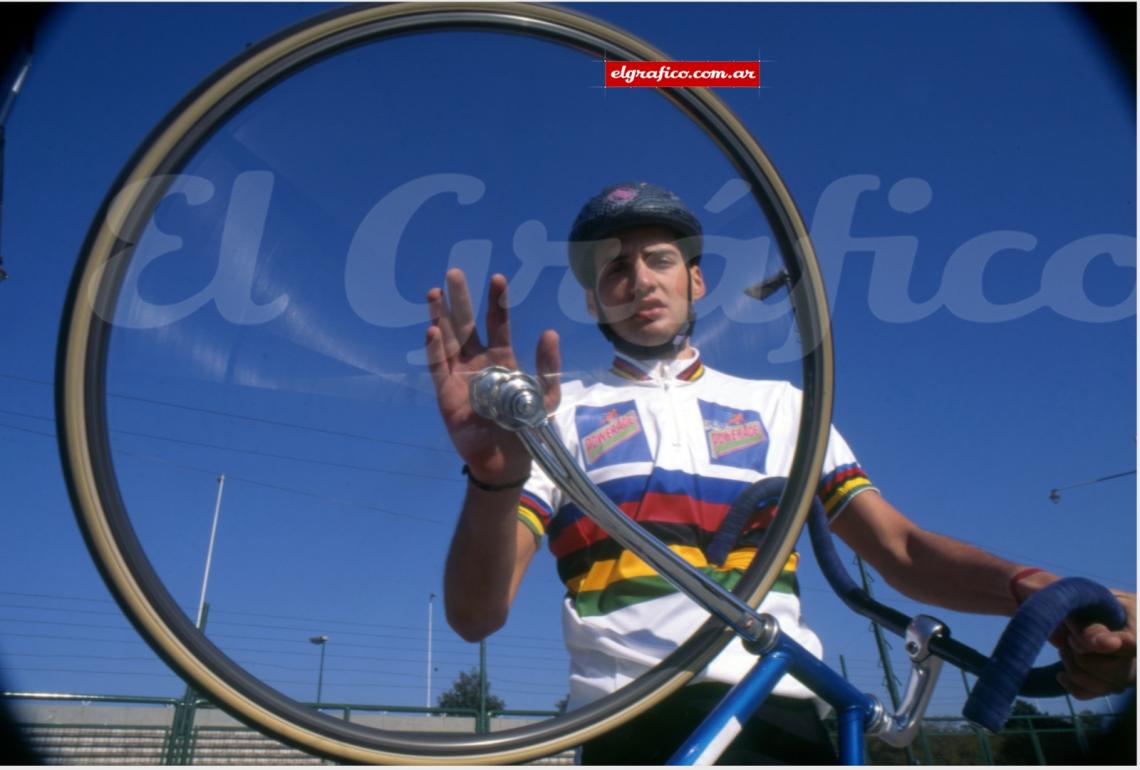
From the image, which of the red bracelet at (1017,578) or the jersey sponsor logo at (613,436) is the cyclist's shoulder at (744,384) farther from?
the red bracelet at (1017,578)

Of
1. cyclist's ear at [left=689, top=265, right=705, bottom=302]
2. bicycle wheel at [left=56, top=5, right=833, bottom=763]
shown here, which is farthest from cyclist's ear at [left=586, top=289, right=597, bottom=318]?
bicycle wheel at [left=56, top=5, right=833, bottom=763]

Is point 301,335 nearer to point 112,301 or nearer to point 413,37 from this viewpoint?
point 112,301

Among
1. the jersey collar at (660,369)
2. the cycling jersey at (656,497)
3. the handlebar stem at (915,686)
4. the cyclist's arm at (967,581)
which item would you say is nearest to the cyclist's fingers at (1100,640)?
the cyclist's arm at (967,581)

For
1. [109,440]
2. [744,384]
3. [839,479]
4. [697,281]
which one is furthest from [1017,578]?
[109,440]

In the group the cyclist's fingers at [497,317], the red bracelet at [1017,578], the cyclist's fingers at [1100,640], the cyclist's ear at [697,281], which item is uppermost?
the cyclist's ear at [697,281]

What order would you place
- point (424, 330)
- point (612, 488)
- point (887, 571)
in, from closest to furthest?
point (424, 330) → point (612, 488) → point (887, 571)

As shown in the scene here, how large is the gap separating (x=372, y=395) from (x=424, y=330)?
80mm

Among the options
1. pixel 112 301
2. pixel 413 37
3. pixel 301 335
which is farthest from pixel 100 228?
pixel 413 37

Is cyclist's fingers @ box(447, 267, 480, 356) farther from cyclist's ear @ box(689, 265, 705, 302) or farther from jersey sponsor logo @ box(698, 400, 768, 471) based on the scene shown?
jersey sponsor logo @ box(698, 400, 768, 471)

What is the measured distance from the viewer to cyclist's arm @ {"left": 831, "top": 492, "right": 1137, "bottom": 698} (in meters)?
0.85

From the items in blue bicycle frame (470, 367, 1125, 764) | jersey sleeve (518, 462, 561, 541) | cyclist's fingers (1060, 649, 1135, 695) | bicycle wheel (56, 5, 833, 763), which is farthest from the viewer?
jersey sleeve (518, 462, 561, 541)

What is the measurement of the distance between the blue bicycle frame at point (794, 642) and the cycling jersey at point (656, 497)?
0.24 ft

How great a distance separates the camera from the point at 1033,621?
32.4 inches

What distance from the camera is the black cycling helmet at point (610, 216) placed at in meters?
0.84
